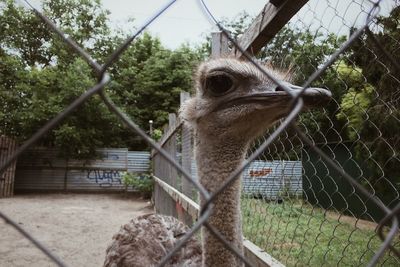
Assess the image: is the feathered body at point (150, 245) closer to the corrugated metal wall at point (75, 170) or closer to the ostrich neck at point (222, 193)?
the ostrich neck at point (222, 193)

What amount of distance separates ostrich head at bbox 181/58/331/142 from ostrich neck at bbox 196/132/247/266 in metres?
0.06

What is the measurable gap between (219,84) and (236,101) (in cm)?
14

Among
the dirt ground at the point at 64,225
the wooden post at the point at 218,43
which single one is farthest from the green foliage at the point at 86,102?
the wooden post at the point at 218,43

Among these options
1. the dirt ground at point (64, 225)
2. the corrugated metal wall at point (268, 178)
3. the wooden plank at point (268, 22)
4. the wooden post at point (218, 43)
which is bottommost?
the dirt ground at point (64, 225)

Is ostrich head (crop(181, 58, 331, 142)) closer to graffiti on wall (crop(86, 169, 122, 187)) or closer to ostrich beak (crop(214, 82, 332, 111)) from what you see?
ostrich beak (crop(214, 82, 332, 111))

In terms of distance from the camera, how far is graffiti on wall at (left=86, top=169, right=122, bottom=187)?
17.2m

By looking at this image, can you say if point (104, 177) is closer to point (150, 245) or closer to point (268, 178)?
point (268, 178)

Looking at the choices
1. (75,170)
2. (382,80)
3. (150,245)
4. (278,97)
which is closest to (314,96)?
(278,97)

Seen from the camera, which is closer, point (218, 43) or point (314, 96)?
point (314, 96)

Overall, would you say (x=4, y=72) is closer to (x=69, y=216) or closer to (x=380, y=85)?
(x=69, y=216)

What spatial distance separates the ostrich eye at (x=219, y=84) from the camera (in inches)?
82.0

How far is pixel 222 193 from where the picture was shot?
6.20 feet

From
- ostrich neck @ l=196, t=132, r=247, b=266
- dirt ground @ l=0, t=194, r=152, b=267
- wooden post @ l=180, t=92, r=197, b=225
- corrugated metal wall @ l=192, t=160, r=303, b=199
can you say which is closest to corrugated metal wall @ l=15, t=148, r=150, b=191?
dirt ground @ l=0, t=194, r=152, b=267

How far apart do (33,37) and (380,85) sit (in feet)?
8.07
